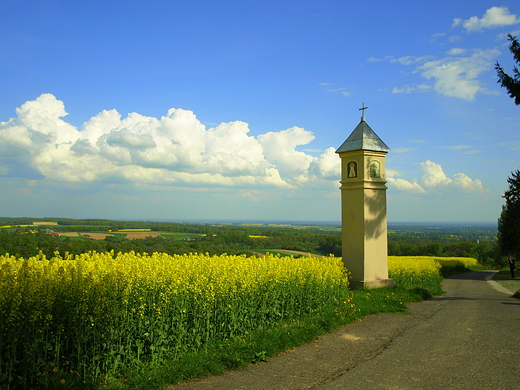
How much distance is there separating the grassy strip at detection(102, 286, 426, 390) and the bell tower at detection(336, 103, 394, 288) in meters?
2.60

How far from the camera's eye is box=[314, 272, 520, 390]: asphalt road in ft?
16.7

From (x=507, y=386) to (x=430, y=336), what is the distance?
2.71 metres

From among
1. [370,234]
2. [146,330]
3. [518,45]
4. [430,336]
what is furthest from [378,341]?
[518,45]

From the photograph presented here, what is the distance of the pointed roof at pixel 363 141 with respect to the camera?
42.0 ft

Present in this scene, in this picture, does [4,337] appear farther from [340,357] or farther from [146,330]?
[340,357]

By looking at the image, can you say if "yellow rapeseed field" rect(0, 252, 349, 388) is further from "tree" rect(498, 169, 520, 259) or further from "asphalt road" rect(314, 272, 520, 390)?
"tree" rect(498, 169, 520, 259)

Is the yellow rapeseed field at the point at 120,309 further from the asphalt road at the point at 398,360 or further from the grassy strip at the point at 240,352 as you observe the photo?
the asphalt road at the point at 398,360

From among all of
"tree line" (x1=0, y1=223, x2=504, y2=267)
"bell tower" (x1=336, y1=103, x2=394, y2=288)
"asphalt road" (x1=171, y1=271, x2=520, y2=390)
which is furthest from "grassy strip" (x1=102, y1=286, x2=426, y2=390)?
"tree line" (x1=0, y1=223, x2=504, y2=267)

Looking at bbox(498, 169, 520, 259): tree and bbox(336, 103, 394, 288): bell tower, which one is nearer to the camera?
bbox(336, 103, 394, 288): bell tower

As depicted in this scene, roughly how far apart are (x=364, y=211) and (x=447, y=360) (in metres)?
6.68

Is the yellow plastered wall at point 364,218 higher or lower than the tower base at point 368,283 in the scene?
higher

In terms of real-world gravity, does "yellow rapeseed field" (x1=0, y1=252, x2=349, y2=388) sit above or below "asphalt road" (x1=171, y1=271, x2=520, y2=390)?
above

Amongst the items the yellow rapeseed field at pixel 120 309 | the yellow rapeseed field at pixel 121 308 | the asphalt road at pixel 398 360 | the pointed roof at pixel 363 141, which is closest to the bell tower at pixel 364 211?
the pointed roof at pixel 363 141

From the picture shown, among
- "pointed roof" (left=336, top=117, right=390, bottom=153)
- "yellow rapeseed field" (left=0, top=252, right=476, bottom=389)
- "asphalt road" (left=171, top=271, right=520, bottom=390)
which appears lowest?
"asphalt road" (left=171, top=271, right=520, bottom=390)
